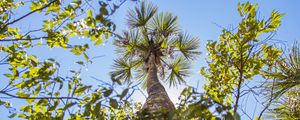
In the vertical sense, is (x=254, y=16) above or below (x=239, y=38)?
above

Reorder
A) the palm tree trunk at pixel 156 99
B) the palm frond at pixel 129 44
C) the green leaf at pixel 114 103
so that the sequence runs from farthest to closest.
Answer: the palm frond at pixel 129 44 < the palm tree trunk at pixel 156 99 < the green leaf at pixel 114 103

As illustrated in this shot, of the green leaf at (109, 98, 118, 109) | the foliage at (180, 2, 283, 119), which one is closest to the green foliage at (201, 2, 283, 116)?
the foliage at (180, 2, 283, 119)

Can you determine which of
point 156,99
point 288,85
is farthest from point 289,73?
point 156,99

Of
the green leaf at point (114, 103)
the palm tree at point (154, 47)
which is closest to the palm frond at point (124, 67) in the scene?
the palm tree at point (154, 47)

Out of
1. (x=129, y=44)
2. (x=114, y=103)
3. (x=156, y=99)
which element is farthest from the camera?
(x=129, y=44)

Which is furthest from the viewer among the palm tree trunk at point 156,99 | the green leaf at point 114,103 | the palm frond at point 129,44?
the palm frond at point 129,44

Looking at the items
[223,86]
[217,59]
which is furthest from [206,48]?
[223,86]

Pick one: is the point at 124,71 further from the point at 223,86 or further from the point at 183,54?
the point at 223,86

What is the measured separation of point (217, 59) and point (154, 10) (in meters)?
2.74

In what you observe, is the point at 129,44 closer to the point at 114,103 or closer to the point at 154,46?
the point at 154,46

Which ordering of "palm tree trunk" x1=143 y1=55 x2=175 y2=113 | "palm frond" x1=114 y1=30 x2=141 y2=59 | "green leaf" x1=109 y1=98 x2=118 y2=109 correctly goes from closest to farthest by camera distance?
1. "green leaf" x1=109 y1=98 x2=118 y2=109
2. "palm tree trunk" x1=143 y1=55 x2=175 y2=113
3. "palm frond" x1=114 y1=30 x2=141 y2=59

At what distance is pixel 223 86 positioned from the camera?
14.3ft

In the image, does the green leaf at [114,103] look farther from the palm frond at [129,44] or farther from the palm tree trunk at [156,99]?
the palm frond at [129,44]

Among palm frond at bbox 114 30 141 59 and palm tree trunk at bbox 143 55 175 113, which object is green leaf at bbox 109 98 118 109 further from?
palm frond at bbox 114 30 141 59
